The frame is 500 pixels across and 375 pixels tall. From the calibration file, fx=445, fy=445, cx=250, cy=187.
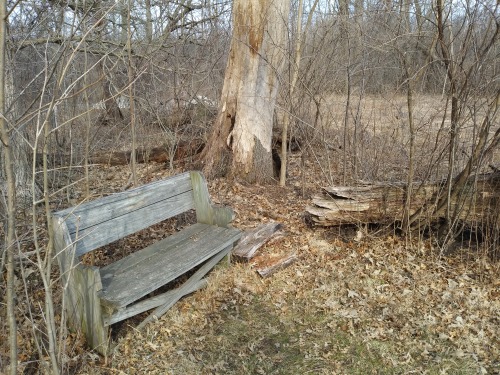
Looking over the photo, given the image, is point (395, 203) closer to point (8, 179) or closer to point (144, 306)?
point (144, 306)

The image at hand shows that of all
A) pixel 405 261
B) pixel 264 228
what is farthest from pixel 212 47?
pixel 405 261

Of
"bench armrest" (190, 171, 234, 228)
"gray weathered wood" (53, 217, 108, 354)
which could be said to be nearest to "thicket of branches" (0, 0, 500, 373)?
"gray weathered wood" (53, 217, 108, 354)

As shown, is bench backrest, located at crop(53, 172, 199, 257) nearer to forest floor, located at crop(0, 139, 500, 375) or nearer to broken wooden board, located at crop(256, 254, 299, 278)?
forest floor, located at crop(0, 139, 500, 375)

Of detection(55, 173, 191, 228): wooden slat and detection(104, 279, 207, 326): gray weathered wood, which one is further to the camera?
detection(55, 173, 191, 228): wooden slat

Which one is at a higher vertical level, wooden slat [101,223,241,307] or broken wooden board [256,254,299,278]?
wooden slat [101,223,241,307]

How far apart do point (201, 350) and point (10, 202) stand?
189 cm

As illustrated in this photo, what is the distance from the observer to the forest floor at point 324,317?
10.6 feet

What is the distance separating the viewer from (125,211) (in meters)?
3.71

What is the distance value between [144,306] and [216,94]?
5.63 metres

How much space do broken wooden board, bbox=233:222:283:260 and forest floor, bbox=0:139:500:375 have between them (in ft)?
0.31

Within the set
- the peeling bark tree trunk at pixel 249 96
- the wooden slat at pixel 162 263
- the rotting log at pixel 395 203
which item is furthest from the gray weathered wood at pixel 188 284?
the peeling bark tree trunk at pixel 249 96

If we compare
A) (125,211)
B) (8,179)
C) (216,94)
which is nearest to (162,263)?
(125,211)

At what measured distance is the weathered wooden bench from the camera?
3100 millimetres

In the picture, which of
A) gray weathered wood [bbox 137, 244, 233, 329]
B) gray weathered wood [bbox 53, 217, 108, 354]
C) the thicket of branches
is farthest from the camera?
gray weathered wood [bbox 137, 244, 233, 329]
